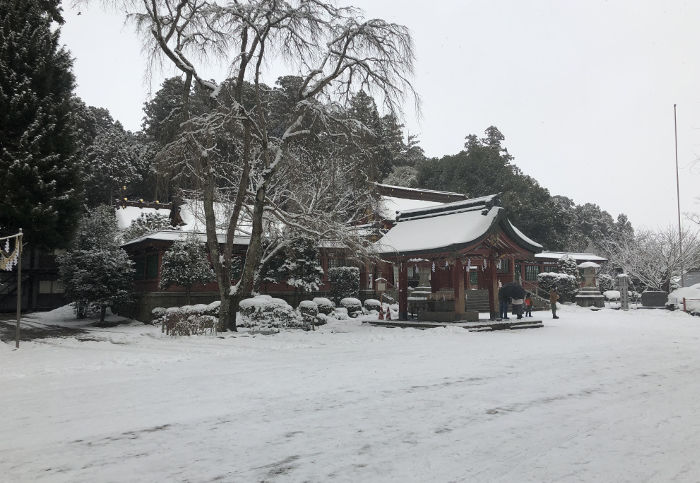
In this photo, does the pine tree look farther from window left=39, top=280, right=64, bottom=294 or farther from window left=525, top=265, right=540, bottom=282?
window left=525, top=265, right=540, bottom=282

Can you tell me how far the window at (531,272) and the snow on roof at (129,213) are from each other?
26.9 m

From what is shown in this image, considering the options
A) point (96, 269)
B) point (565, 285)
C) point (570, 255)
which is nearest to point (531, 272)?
point (570, 255)

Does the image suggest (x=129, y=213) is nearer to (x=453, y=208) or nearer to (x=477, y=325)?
(x=453, y=208)

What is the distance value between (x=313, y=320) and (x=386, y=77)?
9.67m

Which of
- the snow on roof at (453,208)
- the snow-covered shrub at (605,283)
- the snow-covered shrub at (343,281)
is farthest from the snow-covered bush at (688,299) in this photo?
the snow-covered shrub at (343,281)

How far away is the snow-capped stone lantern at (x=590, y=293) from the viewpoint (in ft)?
108

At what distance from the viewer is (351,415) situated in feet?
20.7

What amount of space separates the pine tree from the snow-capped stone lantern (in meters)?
29.5

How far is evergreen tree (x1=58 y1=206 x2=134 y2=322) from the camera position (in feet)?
73.9

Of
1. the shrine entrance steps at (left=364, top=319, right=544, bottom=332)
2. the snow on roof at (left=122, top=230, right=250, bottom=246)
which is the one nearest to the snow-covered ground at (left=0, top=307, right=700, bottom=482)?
the shrine entrance steps at (left=364, top=319, right=544, bottom=332)

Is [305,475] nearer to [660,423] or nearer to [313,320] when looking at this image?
[660,423]

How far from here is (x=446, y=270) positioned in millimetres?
23797

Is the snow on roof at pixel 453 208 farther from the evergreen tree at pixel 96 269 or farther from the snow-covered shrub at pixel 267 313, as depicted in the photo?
the evergreen tree at pixel 96 269

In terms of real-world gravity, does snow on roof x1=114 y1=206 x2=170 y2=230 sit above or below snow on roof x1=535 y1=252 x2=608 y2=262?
above
